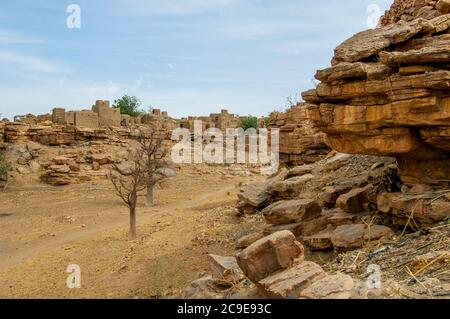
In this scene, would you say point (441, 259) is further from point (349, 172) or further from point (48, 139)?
point (48, 139)

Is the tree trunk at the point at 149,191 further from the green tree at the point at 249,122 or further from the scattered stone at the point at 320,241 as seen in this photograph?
the green tree at the point at 249,122

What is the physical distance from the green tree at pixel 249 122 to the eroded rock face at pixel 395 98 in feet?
122

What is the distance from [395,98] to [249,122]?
39180 mm

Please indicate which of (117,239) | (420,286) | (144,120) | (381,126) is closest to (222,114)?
(144,120)

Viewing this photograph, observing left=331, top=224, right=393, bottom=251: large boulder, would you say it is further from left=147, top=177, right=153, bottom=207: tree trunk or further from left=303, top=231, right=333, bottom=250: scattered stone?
left=147, top=177, right=153, bottom=207: tree trunk

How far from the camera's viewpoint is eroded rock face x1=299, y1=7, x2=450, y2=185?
6262 mm

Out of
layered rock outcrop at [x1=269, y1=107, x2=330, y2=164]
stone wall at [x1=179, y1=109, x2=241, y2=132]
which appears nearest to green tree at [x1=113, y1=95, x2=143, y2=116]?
stone wall at [x1=179, y1=109, x2=241, y2=132]

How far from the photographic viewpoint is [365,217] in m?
8.17

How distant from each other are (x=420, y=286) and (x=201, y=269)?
20.2ft

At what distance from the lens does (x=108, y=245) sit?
13211 millimetres

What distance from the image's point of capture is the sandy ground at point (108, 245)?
9.74 meters

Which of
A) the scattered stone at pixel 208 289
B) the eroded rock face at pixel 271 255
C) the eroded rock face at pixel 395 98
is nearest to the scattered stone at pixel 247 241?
the eroded rock face at pixel 395 98

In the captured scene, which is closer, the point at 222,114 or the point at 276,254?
the point at 276,254

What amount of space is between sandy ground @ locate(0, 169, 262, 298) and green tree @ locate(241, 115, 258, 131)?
78.5 feet
